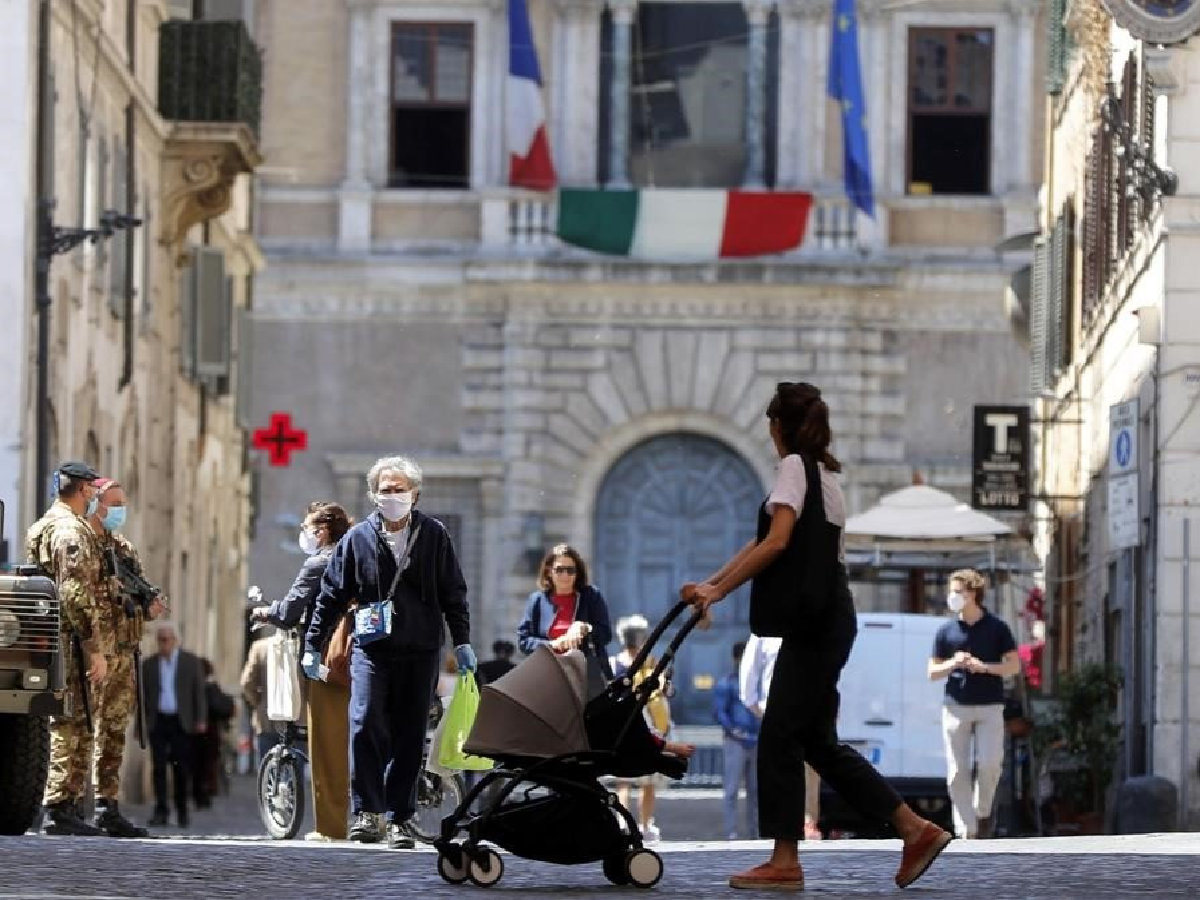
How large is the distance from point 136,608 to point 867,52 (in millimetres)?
31679

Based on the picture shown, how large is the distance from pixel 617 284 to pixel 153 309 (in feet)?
42.1

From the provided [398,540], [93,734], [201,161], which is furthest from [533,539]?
[398,540]

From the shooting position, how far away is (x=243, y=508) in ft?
153

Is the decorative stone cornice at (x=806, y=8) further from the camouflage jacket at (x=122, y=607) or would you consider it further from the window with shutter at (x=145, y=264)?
the camouflage jacket at (x=122, y=607)

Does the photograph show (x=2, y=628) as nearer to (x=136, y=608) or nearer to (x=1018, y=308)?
(x=136, y=608)

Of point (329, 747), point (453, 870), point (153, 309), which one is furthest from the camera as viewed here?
point (153, 309)

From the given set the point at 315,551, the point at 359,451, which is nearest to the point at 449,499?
the point at 359,451

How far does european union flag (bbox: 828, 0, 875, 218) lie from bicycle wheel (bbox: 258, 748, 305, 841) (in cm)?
2781

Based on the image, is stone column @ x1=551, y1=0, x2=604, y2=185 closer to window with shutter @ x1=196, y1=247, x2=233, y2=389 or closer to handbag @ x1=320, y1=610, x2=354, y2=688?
window with shutter @ x1=196, y1=247, x2=233, y2=389

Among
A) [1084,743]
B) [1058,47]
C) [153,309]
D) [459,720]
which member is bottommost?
[1084,743]

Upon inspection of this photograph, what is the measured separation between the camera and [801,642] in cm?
A: 1448

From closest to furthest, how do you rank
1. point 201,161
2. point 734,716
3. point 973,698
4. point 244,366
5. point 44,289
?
point 973,698 < point 734,716 < point 44,289 < point 201,161 < point 244,366

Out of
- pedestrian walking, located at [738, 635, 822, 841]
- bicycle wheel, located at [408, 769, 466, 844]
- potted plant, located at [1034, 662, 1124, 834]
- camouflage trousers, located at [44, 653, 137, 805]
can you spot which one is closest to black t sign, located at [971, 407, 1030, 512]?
potted plant, located at [1034, 662, 1124, 834]

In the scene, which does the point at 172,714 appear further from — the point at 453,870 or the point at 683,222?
the point at 683,222
